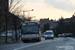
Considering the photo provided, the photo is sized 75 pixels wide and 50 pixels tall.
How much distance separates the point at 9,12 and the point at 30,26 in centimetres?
379

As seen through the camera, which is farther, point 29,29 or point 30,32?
point 29,29

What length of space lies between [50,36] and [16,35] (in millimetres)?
11077

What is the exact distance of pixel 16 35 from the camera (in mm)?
31797

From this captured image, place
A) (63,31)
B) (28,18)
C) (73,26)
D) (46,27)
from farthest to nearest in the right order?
(46,27) → (63,31) → (73,26) → (28,18)

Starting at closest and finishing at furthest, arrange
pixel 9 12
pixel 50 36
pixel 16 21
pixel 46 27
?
pixel 9 12 < pixel 16 21 < pixel 50 36 < pixel 46 27

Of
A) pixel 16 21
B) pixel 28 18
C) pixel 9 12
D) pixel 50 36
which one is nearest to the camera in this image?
pixel 9 12

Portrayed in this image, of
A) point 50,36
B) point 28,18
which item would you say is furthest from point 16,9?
point 28,18

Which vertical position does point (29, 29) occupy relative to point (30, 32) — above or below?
above

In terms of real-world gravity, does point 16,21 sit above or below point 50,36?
above

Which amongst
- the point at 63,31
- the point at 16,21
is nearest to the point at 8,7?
the point at 16,21

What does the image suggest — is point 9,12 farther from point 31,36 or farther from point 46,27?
point 46,27

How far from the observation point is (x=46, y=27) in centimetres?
10881

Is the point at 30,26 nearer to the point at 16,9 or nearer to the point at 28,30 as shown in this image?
the point at 28,30

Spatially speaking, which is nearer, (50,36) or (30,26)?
(30,26)
